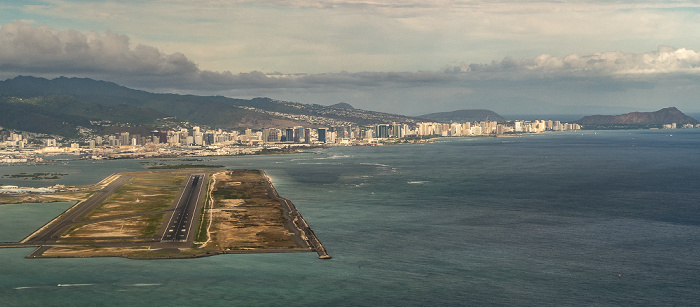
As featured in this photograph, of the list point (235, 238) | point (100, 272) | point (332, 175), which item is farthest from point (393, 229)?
point (332, 175)

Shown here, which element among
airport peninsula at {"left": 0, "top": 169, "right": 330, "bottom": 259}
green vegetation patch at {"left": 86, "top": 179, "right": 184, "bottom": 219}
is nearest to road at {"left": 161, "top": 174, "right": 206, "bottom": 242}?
airport peninsula at {"left": 0, "top": 169, "right": 330, "bottom": 259}

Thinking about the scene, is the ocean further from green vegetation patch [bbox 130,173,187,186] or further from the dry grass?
green vegetation patch [bbox 130,173,187,186]

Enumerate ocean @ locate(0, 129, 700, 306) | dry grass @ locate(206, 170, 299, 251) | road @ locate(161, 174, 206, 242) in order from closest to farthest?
1. ocean @ locate(0, 129, 700, 306)
2. dry grass @ locate(206, 170, 299, 251)
3. road @ locate(161, 174, 206, 242)

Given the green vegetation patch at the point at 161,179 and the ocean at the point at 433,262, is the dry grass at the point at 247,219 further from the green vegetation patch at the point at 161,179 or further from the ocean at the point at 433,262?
the green vegetation patch at the point at 161,179

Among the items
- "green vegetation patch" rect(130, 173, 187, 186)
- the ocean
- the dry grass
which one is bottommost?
the ocean

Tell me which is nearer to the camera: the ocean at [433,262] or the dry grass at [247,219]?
the ocean at [433,262]

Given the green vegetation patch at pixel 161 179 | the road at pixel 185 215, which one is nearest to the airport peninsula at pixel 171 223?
the road at pixel 185 215

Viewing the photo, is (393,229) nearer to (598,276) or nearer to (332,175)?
(598,276)
